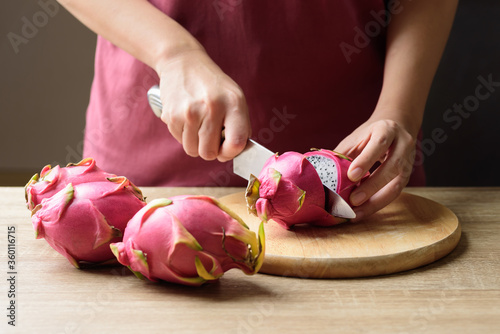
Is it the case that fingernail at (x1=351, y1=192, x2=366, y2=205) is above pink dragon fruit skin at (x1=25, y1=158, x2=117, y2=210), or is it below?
below

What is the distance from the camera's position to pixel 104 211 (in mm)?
870

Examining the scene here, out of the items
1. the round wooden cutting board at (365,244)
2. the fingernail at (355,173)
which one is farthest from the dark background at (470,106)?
the fingernail at (355,173)

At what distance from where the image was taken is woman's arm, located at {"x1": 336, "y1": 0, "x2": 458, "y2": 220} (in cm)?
117

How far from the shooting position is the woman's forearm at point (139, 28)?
4.05 feet

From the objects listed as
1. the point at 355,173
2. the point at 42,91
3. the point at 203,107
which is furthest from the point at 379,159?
the point at 42,91

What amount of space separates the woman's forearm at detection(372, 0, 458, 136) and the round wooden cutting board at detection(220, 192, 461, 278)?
261mm

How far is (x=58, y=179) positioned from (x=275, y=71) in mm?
715

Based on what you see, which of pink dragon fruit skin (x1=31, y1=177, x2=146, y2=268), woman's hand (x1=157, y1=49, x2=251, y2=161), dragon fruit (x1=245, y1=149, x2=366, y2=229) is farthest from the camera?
woman's hand (x1=157, y1=49, x2=251, y2=161)

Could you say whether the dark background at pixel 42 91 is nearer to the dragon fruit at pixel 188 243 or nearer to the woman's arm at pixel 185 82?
the woman's arm at pixel 185 82

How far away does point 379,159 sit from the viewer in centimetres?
121

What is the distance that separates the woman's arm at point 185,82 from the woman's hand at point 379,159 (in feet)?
0.79

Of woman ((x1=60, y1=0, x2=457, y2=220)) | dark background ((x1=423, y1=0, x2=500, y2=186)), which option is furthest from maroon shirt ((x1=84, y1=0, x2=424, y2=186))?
dark background ((x1=423, y1=0, x2=500, y2=186))

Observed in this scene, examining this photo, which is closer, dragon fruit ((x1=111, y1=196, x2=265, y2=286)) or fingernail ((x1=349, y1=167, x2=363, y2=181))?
dragon fruit ((x1=111, y1=196, x2=265, y2=286))

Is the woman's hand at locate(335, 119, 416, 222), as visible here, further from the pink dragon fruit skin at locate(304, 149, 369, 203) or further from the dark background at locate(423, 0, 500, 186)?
the dark background at locate(423, 0, 500, 186)
